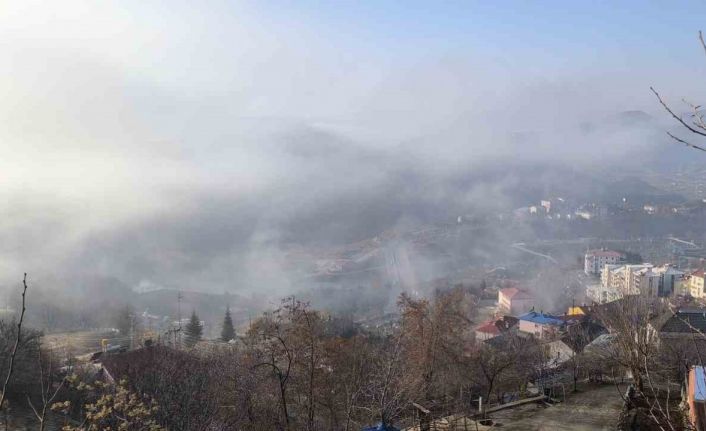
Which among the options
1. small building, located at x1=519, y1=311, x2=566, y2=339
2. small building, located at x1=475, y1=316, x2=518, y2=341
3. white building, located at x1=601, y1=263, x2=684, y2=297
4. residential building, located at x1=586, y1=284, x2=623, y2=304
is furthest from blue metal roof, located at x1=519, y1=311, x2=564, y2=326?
residential building, located at x1=586, y1=284, x2=623, y2=304

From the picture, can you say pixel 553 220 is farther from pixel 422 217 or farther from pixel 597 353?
pixel 597 353

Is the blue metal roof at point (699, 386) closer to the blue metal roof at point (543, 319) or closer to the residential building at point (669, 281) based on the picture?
the blue metal roof at point (543, 319)

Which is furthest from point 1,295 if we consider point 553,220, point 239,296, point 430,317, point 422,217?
point 553,220

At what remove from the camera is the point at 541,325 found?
22.7 metres

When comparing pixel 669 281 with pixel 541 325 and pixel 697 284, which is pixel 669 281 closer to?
pixel 697 284

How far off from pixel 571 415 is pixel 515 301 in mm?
25525

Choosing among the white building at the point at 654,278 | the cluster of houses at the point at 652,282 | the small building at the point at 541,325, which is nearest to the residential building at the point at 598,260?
the cluster of houses at the point at 652,282

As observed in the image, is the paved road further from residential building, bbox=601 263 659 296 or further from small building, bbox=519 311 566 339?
residential building, bbox=601 263 659 296

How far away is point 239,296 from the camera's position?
149 feet

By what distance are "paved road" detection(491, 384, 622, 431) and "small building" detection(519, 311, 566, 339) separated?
40.7 ft

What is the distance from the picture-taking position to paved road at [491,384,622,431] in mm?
7348

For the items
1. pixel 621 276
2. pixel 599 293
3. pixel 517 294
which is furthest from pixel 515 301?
pixel 621 276

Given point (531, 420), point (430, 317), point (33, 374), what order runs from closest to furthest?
point (531, 420) → point (33, 374) → point (430, 317)

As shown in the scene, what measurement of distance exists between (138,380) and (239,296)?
125 feet
